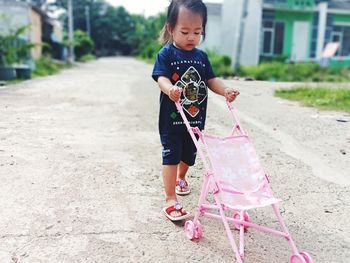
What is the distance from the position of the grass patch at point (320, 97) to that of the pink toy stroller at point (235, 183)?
5436mm

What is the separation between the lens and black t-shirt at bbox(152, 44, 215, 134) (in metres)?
2.66

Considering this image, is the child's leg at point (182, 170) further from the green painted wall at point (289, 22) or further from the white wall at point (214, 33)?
the white wall at point (214, 33)

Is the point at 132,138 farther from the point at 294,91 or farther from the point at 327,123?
the point at 294,91

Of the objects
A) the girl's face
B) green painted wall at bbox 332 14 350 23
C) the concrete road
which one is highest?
green painted wall at bbox 332 14 350 23

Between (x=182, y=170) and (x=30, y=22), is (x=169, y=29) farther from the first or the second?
(x=30, y=22)

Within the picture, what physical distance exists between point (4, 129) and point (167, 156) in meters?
3.13

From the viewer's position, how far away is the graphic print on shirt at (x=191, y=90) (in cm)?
267

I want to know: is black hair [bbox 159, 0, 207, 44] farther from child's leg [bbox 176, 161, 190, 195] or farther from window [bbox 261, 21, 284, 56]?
window [bbox 261, 21, 284, 56]

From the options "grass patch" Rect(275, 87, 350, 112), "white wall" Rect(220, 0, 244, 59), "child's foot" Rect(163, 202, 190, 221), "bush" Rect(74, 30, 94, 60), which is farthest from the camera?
"bush" Rect(74, 30, 94, 60)

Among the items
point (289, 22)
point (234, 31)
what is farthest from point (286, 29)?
point (234, 31)

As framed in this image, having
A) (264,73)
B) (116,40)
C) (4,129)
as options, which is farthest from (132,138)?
(116,40)

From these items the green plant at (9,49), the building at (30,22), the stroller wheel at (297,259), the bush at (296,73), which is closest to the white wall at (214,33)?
the bush at (296,73)

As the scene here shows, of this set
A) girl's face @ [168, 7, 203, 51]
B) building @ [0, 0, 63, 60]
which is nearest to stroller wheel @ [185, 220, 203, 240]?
girl's face @ [168, 7, 203, 51]

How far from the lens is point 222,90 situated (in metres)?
2.74
